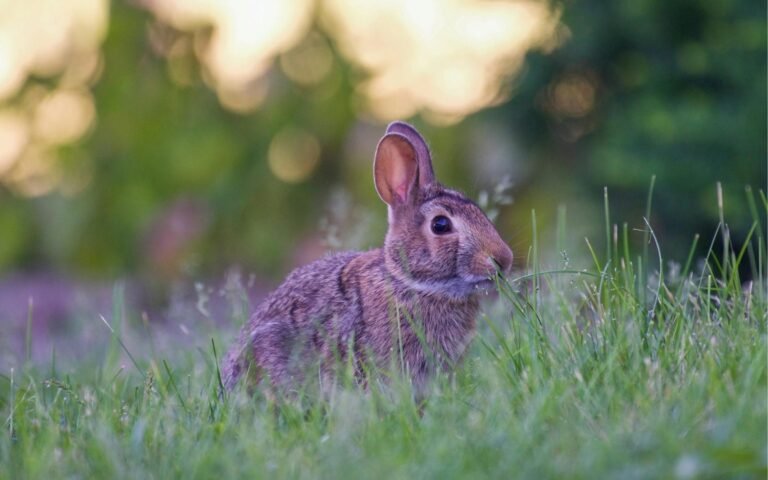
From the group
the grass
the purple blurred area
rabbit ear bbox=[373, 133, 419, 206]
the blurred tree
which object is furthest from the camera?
the blurred tree

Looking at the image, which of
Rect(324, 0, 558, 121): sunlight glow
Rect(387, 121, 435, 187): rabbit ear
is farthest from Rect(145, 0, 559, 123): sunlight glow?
Rect(387, 121, 435, 187): rabbit ear

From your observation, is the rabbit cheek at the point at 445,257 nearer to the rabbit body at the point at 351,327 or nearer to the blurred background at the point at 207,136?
the rabbit body at the point at 351,327

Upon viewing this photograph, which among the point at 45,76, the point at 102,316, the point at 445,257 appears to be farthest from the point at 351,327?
the point at 45,76

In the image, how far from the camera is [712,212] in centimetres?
750

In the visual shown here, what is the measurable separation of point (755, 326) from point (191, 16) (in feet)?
23.2

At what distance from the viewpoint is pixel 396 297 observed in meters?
4.82

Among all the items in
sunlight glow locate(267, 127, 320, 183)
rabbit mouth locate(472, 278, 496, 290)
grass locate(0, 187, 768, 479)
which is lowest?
grass locate(0, 187, 768, 479)

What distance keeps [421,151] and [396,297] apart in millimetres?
721

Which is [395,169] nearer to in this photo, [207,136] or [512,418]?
[512,418]

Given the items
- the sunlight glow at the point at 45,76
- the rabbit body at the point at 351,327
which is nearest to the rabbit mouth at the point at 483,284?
the rabbit body at the point at 351,327

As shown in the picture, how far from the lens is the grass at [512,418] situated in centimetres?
292

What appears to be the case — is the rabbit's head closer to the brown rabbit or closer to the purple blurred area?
the brown rabbit

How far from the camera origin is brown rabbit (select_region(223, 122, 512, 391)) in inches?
183

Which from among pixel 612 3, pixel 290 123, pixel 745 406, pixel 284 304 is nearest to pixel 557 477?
pixel 745 406
